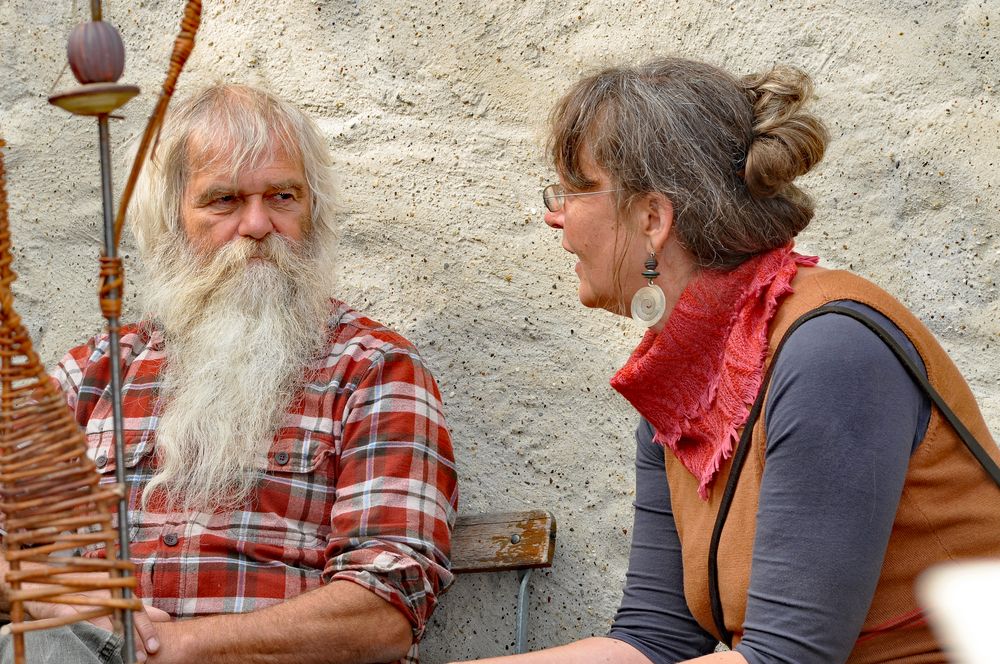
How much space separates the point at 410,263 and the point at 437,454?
2.28ft

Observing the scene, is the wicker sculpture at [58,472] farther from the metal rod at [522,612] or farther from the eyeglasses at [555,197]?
the metal rod at [522,612]

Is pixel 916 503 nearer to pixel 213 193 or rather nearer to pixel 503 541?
pixel 503 541

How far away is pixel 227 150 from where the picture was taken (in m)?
2.75

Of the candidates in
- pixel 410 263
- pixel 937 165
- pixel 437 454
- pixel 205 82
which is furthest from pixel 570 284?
pixel 205 82

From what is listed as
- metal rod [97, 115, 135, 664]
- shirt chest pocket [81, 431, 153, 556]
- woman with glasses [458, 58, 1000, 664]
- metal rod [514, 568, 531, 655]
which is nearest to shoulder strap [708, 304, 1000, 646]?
woman with glasses [458, 58, 1000, 664]

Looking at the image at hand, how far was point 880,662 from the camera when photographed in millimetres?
1667

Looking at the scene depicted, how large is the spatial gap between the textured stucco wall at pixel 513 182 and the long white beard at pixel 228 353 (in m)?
0.35

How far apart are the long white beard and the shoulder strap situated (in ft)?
3.59

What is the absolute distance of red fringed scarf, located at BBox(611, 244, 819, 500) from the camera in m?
1.78

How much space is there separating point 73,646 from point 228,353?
3.58 feet

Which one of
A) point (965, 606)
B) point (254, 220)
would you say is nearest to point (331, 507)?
point (254, 220)

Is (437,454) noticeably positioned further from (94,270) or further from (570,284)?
(94,270)

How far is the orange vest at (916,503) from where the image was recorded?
5.33 ft

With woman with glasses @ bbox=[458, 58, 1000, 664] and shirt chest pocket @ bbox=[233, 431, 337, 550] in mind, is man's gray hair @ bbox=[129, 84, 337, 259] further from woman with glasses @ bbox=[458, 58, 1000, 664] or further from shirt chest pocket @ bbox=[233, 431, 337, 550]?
woman with glasses @ bbox=[458, 58, 1000, 664]
